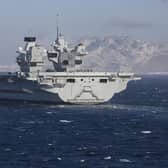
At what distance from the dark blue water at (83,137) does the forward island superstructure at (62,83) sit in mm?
5098

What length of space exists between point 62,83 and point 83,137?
4217 cm

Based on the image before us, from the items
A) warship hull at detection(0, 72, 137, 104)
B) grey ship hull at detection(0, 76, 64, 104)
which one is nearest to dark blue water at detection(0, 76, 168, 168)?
warship hull at detection(0, 72, 137, 104)

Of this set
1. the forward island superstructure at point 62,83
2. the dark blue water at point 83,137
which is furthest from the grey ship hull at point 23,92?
the dark blue water at point 83,137

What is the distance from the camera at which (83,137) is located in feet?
249

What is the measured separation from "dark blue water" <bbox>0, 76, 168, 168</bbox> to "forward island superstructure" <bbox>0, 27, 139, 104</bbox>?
510 centimetres

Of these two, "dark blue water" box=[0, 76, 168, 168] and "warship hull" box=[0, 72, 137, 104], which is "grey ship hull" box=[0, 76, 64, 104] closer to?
"warship hull" box=[0, 72, 137, 104]

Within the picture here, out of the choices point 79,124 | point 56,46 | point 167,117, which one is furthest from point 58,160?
point 56,46

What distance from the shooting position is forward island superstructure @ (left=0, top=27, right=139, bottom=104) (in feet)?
386

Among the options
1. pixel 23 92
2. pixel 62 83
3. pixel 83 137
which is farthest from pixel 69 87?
pixel 83 137

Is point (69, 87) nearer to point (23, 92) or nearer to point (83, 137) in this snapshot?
point (23, 92)

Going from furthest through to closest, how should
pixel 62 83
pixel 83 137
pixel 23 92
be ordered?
pixel 23 92 < pixel 62 83 < pixel 83 137

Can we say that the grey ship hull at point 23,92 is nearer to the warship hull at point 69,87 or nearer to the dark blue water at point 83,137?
the warship hull at point 69,87

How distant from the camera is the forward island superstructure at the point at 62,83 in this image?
11762 cm

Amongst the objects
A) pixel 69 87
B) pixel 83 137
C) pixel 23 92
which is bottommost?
pixel 83 137
